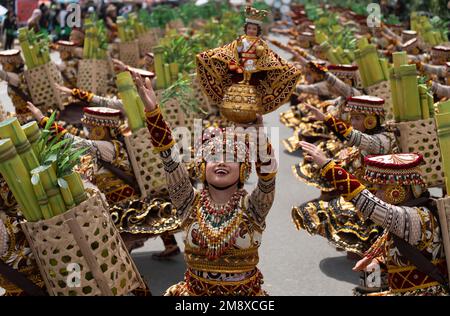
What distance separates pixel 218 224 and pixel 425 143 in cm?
223

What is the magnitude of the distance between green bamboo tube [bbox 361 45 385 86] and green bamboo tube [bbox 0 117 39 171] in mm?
5181

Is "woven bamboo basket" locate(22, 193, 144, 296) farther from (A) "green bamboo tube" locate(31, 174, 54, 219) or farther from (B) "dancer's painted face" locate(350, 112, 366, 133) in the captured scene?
(B) "dancer's painted face" locate(350, 112, 366, 133)

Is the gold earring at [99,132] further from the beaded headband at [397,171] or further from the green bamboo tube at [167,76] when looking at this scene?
the beaded headband at [397,171]

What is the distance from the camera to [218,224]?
390 cm

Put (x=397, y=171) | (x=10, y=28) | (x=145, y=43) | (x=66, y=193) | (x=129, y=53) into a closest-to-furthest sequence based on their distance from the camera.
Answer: (x=66, y=193) < (x=397, y=171) < (x=129, y=53) < (x=145, y=43) < (x=10, y=28)

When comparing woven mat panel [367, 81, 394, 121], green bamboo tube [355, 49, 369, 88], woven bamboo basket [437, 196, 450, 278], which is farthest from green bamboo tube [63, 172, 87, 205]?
green bamboo tube [355, 49, 369, 88]

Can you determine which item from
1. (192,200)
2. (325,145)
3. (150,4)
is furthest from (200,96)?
(150,4)

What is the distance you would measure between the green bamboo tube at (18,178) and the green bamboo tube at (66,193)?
137 millimetres

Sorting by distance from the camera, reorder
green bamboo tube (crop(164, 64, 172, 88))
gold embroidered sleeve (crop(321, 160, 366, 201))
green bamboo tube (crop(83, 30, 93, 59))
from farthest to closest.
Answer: green bamboo tube (crop(83, 30, 93, 59))
green bamboo tube (crop(164, 64, 172, 88))
gold embroidered sleeve (crop(321, 160, 366, 201))

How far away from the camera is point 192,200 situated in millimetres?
4039

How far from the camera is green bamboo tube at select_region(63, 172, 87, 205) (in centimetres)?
345

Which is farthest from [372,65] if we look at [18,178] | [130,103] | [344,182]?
[18,178]

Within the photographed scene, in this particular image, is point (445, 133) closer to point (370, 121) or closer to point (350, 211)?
point (350, 211)
